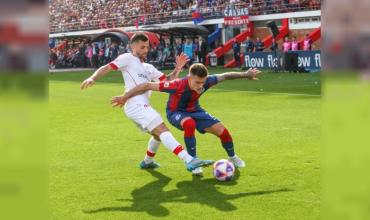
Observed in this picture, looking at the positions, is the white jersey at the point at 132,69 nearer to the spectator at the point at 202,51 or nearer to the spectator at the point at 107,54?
the spectator at the point at 202,51

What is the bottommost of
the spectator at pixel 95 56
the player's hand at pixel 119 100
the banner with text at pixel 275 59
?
the spectator at pixel 95 56

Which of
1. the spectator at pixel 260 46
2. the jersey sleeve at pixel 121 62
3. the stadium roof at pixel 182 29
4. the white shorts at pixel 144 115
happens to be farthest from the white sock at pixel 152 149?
the stadium roof at pixel 182 29

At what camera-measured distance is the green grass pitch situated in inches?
213

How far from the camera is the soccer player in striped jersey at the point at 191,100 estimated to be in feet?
22.7

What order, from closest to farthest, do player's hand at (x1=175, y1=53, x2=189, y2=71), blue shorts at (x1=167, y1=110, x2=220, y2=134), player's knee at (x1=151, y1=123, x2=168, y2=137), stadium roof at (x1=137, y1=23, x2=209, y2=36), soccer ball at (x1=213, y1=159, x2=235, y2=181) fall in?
soccer ball at (x1=213, y1=159, x2=235, y2=181) → player's knee at (x1=151, y1=123, x2=168, y2=137) → blue shorts at (x1=167, y1=110, x2=220, y2=134) → player's hand at (x1=175, y1=53, x2=189, y2=71) → stadium roof at (x1=137, y1=23, x2=209, y2=36)

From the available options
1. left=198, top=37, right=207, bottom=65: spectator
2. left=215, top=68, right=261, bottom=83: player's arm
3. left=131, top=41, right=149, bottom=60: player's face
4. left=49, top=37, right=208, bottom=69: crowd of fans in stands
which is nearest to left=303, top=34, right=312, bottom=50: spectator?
left=49, top=37, right=208, bottom=69: crowd of fans in stands

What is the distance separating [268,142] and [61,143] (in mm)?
3903

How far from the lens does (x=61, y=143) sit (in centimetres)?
1030

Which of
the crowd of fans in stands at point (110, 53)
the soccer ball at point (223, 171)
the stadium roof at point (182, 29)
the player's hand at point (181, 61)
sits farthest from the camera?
the crowd of fans in stands at point (110, 53)

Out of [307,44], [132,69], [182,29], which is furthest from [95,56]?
[132,69]

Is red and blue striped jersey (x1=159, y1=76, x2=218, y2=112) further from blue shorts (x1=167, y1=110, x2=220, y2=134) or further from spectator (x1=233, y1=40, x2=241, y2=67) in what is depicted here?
spectator (x1=233, y1=40, x2=241, y2=67)

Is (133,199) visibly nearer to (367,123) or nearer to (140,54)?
(140,54)

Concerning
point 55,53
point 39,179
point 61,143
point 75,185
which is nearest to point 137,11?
point 55,53

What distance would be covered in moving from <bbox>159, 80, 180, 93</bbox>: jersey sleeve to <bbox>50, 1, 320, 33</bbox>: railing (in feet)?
94.9
